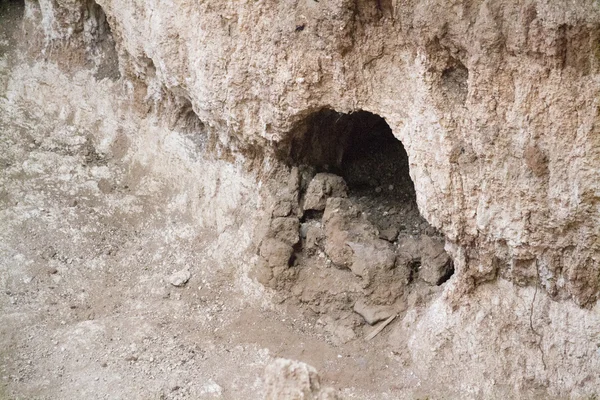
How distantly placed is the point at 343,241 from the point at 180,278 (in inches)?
63.3

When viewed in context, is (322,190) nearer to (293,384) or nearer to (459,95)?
(459,95)

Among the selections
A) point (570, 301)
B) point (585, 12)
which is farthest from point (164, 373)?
point (585, 12)

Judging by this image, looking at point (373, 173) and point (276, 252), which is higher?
point (373, 173)

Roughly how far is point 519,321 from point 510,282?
0.29 m

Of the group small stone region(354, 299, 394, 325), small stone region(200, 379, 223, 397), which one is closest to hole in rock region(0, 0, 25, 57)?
small stone region(200, 379, 223, 397)

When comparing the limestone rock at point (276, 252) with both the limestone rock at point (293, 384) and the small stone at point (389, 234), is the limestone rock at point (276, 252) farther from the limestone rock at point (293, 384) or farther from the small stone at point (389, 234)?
the limestone rock at point (293, 384)

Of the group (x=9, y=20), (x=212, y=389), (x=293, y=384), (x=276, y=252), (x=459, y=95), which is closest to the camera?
(x=293, y=384)

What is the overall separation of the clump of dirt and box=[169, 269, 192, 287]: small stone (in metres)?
0.75

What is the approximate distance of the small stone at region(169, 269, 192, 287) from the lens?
6.59 metres

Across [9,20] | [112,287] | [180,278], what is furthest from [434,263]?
[9,20]

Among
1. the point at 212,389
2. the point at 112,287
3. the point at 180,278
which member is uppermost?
the point at 180,278

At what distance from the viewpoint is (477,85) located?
4852mm

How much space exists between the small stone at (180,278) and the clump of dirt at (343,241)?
2.47 feet

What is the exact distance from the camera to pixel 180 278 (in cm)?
661
